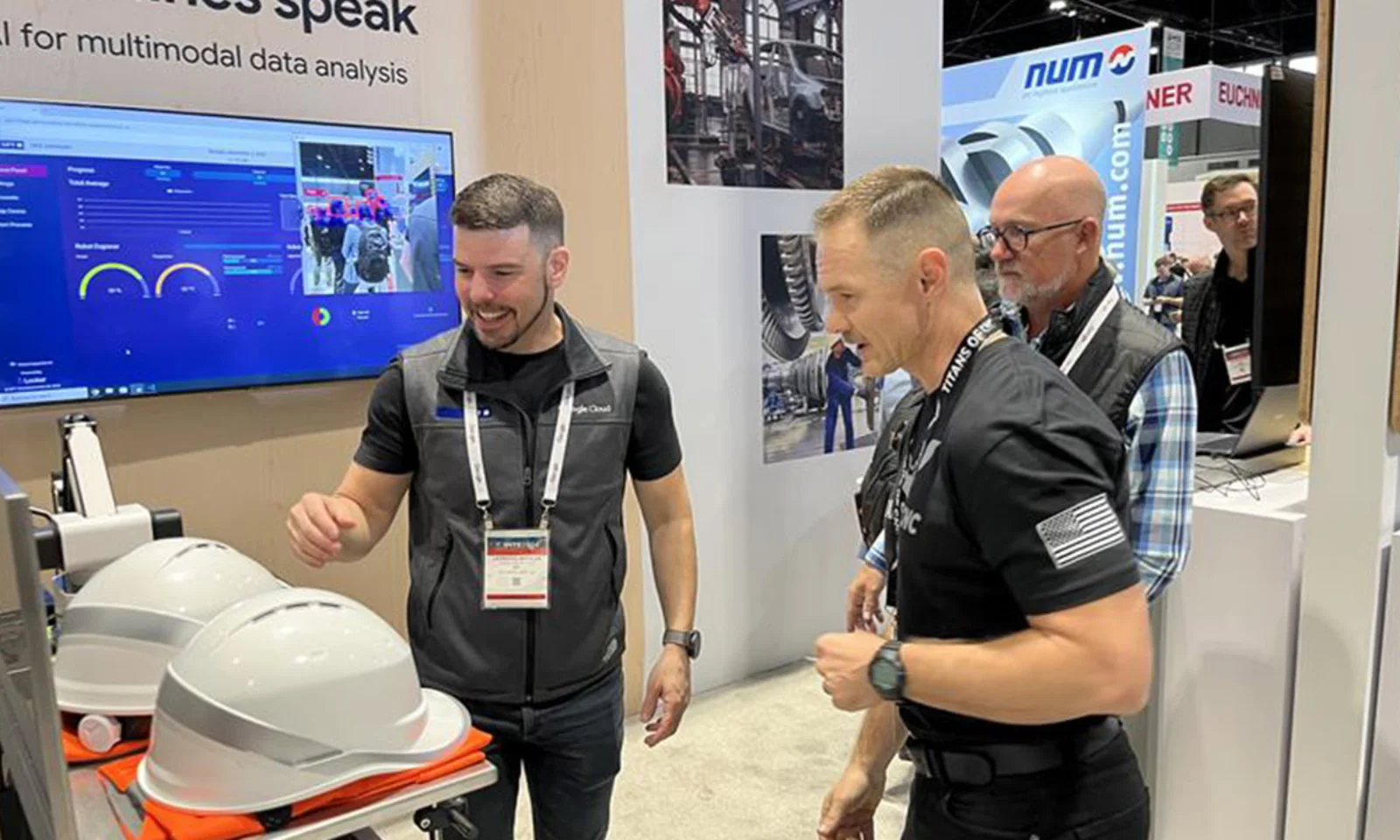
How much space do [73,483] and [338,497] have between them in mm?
684

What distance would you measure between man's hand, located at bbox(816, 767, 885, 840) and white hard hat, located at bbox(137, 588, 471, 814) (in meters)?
0.66

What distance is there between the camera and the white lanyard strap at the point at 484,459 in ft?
6.20

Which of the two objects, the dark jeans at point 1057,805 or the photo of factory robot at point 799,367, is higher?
the photo of factory robot at point 799,367

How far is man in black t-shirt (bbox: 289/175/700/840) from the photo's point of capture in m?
1.87

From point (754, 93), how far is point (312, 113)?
1759 millimetres

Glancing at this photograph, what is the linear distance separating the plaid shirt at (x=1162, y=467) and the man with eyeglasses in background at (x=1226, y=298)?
1446 mm

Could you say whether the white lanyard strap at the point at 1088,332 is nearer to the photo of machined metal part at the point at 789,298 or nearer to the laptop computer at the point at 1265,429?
the laptop computer at the point at 1265,429

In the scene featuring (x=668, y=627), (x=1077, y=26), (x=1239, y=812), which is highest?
(x=1077, y=26)

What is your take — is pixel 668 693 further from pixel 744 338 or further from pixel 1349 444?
pixel 744 338

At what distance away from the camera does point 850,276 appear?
137 cm

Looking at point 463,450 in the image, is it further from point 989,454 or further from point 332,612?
point 989,454

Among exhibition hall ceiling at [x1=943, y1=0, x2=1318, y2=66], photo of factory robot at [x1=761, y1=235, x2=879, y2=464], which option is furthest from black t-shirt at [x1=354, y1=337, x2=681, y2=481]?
exhibition hall ceiling at [x1=943, y1=0, x2=1318, y2=66]

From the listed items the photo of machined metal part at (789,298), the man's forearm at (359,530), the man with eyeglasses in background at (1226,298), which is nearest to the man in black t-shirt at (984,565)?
the man's forearm at (359,530)

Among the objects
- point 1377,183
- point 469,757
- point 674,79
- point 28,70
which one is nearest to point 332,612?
point 469,757
